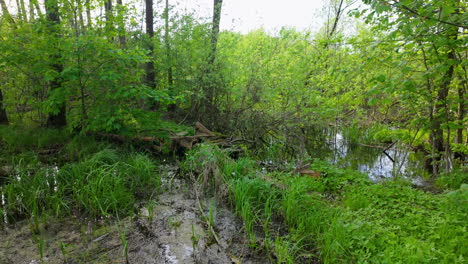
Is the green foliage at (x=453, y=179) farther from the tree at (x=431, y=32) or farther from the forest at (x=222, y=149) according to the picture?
the tree at (x=431, y=32)

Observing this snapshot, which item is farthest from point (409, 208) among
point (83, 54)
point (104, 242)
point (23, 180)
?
point (83, 54)

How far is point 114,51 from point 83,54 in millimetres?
589

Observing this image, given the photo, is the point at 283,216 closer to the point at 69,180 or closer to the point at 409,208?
the point at 409,208

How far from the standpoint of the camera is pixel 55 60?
5.04 metres

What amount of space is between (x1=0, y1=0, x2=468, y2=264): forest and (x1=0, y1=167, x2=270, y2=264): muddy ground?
2 centimetres

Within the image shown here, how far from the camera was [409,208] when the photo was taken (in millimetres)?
3406

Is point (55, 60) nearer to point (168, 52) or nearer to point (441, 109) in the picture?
point (168, 52)

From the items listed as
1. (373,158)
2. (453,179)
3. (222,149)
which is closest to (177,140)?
(222,149)

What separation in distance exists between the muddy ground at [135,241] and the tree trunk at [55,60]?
3089 mm

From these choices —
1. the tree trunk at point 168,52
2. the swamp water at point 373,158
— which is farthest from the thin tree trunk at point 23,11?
the swamp water at point 373,158

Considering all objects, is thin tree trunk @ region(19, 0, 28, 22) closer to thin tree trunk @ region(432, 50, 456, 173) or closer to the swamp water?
the swamp water

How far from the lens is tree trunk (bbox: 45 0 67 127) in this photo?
5043mm

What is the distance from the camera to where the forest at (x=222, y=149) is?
279 centimetres

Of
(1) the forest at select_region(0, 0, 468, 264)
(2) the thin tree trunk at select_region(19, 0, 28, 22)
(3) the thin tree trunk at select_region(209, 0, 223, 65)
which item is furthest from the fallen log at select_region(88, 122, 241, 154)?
(2) the thin tree trunk at select_region(19, 0, 28, 22)
